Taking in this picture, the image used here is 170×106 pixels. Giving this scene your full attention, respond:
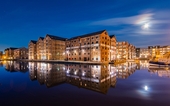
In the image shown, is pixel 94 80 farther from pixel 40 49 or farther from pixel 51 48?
pixel 40 49

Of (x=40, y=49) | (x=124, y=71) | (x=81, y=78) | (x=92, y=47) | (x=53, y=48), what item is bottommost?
(x=124, y=71)

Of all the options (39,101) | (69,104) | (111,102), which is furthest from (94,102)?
(39,101)

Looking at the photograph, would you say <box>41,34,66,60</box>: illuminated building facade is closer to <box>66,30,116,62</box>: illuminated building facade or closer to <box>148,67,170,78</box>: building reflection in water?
<box>66,30,116,62</box>: illuminated building facade

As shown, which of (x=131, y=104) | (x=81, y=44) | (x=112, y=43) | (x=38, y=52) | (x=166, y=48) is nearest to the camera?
(x=131, y=104)

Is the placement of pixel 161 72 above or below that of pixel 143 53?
below

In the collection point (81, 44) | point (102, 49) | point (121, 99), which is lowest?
point (121, 99)

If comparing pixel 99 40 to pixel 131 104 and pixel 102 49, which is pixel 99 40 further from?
pixel 131 104

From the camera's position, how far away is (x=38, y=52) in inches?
3593

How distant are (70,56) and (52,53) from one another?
17779mm

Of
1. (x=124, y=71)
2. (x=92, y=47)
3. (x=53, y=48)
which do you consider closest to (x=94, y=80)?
(x=124, y=71)

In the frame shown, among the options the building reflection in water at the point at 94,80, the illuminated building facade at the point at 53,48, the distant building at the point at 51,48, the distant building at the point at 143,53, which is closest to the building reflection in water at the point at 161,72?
the building reflection in water at the point at 94,80

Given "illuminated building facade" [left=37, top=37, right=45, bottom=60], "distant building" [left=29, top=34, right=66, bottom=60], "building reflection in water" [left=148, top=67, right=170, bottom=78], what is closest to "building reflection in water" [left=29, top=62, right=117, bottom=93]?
"building reflection in water" [left=148, top=67, right=170, bottom=78]

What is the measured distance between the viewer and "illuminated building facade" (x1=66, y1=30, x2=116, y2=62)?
53.1m

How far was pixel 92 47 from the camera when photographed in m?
55.6
